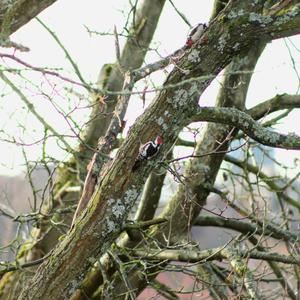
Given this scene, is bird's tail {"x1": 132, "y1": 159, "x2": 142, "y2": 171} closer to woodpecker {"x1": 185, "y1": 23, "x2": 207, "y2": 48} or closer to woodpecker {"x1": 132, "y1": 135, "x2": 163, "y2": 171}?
woodpecker {"x1": 132, "y1": 135, "x2": 163, "y2": 171}

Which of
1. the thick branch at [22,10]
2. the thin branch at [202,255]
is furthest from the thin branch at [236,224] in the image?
the thick branch at [22,10]

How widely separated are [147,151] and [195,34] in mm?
788

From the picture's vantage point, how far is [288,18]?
3910 millimetres

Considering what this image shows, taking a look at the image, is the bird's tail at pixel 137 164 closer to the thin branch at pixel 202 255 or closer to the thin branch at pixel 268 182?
the thin branch at pixel 202 255

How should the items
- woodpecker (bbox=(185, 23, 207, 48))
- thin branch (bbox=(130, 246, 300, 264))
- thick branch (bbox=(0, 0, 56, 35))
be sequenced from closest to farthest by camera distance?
thick branch (bbox=(0, 0, 56, 35)) → woodpecker (bbox=(185, 23, 207, 48)) → thin branch (bbox=(130, 246, 300, 264))

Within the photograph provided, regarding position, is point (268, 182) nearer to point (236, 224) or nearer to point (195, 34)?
point (236, 224)

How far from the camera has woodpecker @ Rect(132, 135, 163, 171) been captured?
3.76 metres

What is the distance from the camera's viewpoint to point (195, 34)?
12.9 feet

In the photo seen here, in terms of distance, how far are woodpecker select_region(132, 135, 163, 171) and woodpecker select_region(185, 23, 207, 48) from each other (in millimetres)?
630

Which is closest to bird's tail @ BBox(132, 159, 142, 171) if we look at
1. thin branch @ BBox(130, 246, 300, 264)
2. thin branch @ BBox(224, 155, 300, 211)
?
thin branch @ BBox(130, 246, 300, 264)

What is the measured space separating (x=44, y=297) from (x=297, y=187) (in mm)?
4626

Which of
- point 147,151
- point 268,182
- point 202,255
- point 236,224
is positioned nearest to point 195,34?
point 147,151

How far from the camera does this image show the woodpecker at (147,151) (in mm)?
3762

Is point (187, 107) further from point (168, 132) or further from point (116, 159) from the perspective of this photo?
point (116, 159)
